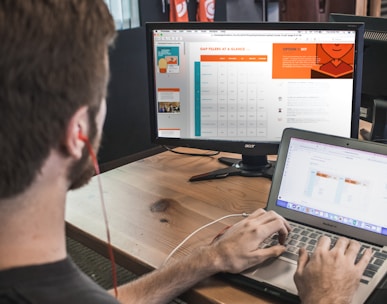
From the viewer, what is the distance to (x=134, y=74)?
3.40 m

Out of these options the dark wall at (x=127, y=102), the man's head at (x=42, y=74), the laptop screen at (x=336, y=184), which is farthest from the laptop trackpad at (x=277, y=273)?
the dark wall at (x=127, y=102)

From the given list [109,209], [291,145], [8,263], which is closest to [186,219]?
[109,209]

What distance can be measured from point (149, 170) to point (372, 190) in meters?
0.77

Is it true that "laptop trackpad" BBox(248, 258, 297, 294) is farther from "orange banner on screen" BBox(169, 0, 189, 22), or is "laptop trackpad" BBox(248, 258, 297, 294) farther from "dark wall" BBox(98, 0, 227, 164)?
"orange banner on screen" BBox(169, 0, 189, 22)

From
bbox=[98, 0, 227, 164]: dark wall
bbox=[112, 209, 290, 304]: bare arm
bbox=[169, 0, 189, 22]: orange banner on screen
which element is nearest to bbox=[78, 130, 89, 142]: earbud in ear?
bbox=[112, 209, 290, 304]: bare arm

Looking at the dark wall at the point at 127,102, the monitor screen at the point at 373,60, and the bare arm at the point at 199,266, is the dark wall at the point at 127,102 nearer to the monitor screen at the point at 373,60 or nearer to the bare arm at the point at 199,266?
the monitor screen at the point at 373,60

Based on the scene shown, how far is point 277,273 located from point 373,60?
3.35 feet

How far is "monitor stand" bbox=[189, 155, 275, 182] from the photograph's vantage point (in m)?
1.77

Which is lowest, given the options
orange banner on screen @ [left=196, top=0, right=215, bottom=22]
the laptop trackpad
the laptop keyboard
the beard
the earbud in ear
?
the laptop trackpad

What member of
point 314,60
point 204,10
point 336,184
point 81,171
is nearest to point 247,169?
point 314,60

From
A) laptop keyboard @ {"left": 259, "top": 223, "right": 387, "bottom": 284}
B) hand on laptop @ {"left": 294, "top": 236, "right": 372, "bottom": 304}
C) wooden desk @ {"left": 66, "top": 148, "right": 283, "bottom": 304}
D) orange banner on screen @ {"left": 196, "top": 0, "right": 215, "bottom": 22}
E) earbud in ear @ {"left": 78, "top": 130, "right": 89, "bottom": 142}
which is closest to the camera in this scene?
earbud in ear @ {"left": 78, "top": 130, "right": 89, "bottom": 142}

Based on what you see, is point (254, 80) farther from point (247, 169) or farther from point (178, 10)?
point (178, 10)

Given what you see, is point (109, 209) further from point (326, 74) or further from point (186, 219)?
point (326, 74)

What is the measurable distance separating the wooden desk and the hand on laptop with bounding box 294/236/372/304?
0.09 metres
